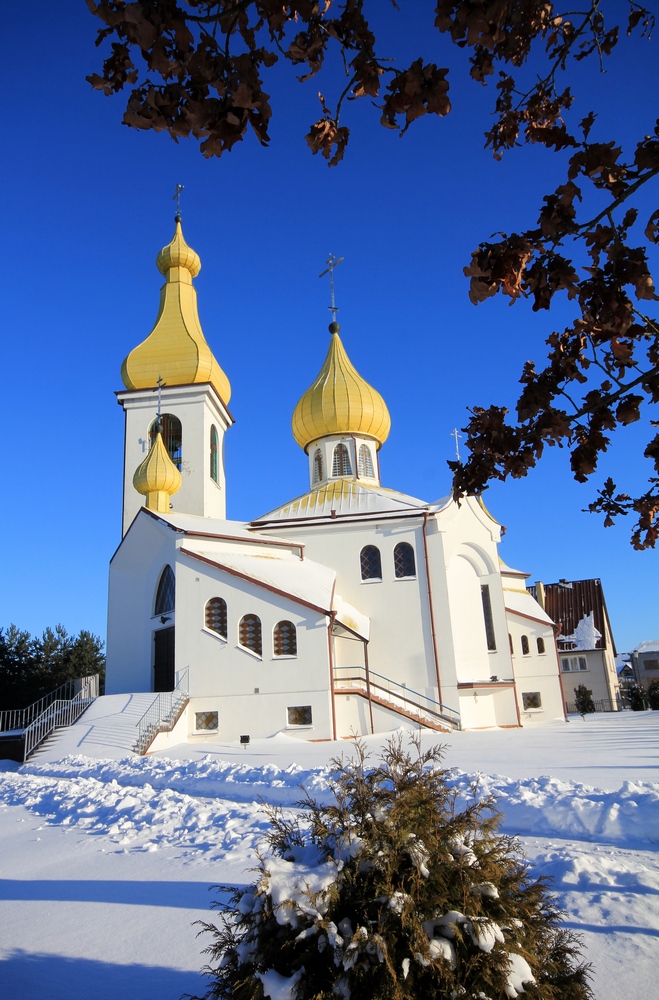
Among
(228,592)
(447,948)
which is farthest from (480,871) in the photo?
(228,592)

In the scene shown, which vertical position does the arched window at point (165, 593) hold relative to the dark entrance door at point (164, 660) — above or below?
above

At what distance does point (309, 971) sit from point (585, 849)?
4.44m

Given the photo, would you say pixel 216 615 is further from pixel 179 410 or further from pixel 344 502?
pixel 179 410

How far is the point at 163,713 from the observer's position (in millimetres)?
21062

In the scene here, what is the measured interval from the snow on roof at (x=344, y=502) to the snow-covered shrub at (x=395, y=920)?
23.3m

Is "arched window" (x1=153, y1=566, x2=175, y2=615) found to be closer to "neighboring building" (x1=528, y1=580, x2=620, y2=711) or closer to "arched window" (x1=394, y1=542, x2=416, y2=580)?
"arched window" (x1=394, y1=542, x2=416, y2=580)

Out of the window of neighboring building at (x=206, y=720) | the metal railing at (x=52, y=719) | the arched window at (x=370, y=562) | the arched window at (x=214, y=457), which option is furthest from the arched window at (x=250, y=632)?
the arched window at (x=214, y=457)

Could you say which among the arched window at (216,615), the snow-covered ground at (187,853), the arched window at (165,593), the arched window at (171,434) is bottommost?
the snow-covered ground at (187,853)

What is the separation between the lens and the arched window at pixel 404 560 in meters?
27.0

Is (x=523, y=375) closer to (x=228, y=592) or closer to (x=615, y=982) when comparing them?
(x=615, y=982)

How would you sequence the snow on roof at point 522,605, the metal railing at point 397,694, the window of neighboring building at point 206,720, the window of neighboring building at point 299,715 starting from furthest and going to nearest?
the snow on roof at point 522,605
the metal railing at point 397,694
the window of neighboring building at point 206,720
the window of neighboring building at point 299,715

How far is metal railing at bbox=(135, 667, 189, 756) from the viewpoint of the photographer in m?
19.4

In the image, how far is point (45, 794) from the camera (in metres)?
13.0

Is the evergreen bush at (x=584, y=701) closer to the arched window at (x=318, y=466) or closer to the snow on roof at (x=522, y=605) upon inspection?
the snow on roof at (x=522, y=605)
